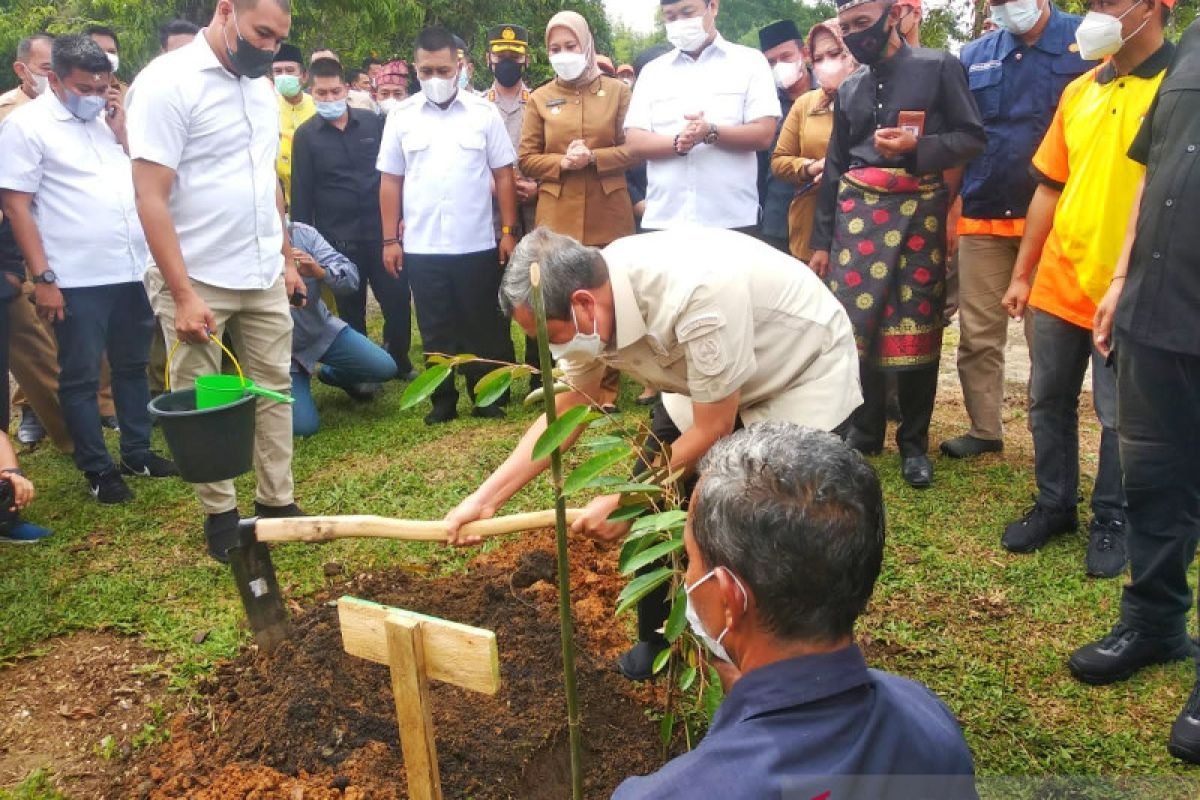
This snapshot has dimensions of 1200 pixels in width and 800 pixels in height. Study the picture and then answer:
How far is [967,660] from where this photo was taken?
9.93ft

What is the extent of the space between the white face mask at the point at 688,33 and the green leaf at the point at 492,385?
3.51 m

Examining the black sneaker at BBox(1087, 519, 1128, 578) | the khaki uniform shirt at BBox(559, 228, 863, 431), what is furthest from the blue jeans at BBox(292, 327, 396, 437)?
the black sneaker at BBox(1087, 519, 1128, 578)

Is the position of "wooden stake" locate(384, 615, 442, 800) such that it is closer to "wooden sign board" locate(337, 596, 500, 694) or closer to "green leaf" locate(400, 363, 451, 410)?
"wooden sign board" locate(337, 596, 500, 694)

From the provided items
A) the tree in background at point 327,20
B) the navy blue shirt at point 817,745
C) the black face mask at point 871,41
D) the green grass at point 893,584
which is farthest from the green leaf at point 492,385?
the tree in background at point 327,20

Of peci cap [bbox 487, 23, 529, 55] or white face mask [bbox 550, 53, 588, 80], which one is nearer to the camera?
white face mask [bbox 550, 53, 588, 80]

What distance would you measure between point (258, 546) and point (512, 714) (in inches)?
37.0

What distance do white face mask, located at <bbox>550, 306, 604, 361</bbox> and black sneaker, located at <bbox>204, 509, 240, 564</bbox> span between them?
2067 mm

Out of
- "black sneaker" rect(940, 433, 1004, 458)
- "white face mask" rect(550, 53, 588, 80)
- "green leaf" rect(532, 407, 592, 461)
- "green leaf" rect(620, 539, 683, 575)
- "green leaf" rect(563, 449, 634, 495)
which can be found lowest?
"black sneaker" rect(940, 433, 1004, 458)

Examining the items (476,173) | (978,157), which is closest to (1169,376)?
(978,157)

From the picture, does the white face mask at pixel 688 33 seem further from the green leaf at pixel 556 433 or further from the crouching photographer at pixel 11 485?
the green leaf at pixel 556 433

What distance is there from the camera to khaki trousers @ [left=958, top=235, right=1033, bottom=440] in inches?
170

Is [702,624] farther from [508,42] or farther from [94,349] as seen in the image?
[508,42]

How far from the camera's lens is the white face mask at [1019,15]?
4.02 meters

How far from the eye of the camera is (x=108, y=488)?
4.64m
